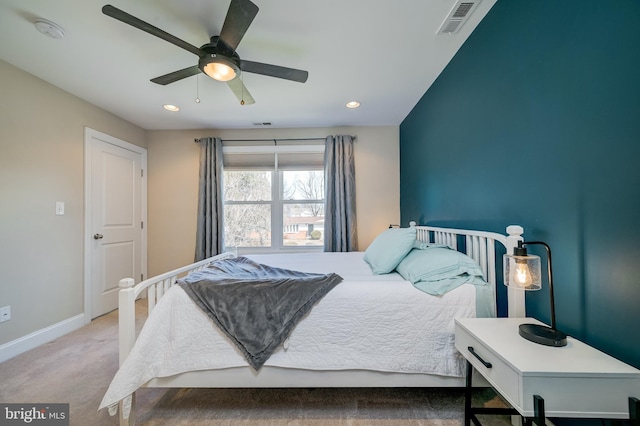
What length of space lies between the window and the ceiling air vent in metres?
2.25

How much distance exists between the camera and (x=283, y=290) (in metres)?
1.45

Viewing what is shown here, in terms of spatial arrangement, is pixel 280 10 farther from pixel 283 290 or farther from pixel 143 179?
pixel 143 179

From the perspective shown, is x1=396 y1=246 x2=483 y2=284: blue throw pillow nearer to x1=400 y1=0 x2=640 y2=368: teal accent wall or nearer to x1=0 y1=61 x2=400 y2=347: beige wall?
x1=400 y1=0 x2=640 y2=368: teal accent wall

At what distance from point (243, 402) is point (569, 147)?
222 centimetres

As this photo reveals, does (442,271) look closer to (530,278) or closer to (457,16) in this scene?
(530,278)

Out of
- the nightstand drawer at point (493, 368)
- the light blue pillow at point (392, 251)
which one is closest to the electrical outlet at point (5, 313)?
the light blue pillow at point (392, 251)

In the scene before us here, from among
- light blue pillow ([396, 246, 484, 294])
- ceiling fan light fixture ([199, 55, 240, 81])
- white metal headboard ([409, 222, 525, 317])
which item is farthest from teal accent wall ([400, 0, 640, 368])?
ceiling fan light fixture ([199, 55, 240, 81])

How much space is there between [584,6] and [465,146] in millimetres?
965

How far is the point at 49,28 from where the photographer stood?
66.6 inches

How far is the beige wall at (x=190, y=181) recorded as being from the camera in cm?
362

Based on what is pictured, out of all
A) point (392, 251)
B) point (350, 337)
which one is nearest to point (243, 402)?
point (350, 337)

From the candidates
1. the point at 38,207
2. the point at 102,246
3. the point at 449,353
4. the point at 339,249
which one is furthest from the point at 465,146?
the point at 102,246

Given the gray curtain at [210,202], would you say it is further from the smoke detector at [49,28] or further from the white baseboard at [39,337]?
the smoke detector at [49,28]

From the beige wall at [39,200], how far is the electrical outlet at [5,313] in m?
0.03
